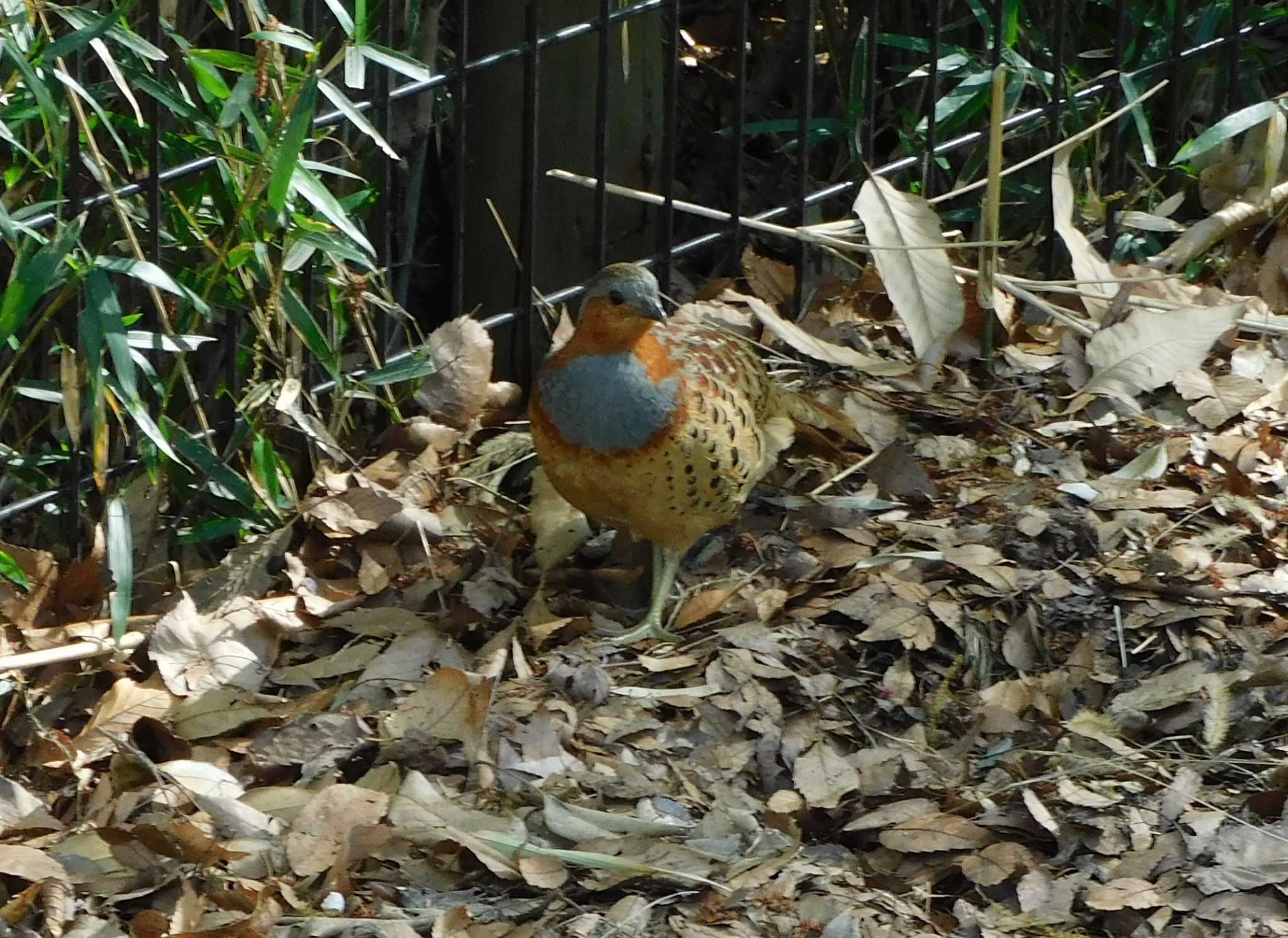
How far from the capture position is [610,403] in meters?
3.80

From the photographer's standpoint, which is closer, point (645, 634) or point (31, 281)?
point (31, 281)

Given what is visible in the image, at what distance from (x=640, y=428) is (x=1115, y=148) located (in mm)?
1972

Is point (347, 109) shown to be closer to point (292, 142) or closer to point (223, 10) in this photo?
point (292, 142)

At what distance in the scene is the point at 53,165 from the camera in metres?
3.46

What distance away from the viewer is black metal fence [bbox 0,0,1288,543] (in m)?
3.79

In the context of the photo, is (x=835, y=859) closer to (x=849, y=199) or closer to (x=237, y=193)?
(x=237, y=193)

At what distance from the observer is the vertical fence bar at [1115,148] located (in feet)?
16.7

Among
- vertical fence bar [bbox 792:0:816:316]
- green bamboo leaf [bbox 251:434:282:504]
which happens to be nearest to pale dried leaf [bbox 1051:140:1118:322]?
vertical fence bar [bbox 792:0:816:316]

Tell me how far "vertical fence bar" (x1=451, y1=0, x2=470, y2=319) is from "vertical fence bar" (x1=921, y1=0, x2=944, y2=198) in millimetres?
1141

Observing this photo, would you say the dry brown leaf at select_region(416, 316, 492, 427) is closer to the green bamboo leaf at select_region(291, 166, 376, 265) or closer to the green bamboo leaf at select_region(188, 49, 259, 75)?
the green bamboo leaf at select_region(291, 166, 376, 265)

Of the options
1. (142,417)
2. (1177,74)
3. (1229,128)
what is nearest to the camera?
(142,417)

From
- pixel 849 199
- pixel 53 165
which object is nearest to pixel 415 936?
pixel 53 165

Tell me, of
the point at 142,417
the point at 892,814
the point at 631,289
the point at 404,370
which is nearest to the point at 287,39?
the point at 142,417

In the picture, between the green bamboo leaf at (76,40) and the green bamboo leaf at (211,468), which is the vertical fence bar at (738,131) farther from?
the green bamboo leaf at (76,40)
